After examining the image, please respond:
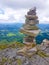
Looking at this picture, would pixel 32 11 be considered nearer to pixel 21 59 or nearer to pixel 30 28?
pixel 30 28

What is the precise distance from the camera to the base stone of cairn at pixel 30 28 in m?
31.2

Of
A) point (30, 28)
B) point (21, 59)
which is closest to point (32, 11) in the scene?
point (30, 28)

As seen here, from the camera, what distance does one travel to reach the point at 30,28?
3164 centimetres

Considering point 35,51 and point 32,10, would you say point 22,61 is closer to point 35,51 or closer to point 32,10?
point 35,51

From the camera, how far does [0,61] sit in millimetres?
32750

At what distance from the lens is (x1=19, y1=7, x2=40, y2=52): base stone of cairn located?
3116 centimetres

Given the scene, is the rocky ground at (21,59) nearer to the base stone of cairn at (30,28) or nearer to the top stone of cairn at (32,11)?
the base stone of cairn at (30,28)

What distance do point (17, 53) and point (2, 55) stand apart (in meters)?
3.16

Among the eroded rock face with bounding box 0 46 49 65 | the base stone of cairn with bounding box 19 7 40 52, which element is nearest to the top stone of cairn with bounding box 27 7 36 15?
the base stone of cairn with bounding box 19 7 40 52

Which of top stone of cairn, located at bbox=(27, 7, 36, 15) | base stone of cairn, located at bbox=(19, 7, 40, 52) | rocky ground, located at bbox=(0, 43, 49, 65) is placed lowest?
rocky ground, located at bbox=(0, 43, 49, 65)

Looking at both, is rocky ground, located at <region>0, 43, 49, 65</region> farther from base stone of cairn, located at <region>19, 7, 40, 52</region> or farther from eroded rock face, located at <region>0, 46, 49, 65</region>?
base stone of cairn, located at <region>19, 7, 40, 52</region>

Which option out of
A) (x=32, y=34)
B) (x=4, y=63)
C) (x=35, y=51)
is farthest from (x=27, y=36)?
(x=4, y=63)

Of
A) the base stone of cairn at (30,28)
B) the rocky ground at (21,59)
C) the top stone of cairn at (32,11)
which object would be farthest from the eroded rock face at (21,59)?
the top stone of cairn at (32,11)

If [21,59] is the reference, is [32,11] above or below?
above
